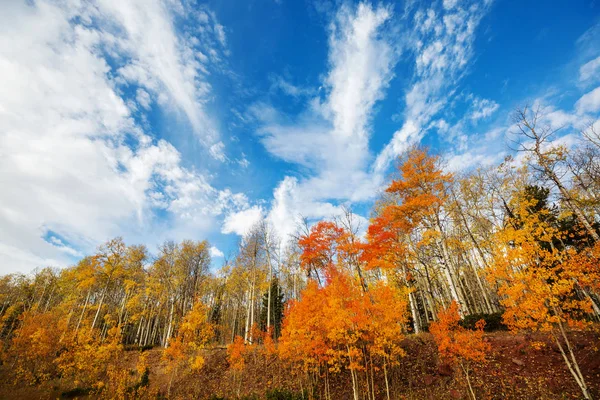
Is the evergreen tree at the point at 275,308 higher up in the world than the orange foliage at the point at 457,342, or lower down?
higher up

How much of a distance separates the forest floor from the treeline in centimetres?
61

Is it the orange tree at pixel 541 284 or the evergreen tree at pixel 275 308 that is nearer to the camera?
the orange tree at pixel 541 284

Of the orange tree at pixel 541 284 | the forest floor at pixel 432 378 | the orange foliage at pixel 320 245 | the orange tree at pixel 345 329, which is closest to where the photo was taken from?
the orange tree at pixel 541 284

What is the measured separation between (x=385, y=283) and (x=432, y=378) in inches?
281

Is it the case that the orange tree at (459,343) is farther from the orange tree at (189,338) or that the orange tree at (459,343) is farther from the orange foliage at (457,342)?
the orange tree at (189,338)

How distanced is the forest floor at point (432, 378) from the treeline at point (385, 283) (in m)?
0.61

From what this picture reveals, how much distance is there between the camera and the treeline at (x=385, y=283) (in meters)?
11.9

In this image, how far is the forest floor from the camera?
35.1 ft

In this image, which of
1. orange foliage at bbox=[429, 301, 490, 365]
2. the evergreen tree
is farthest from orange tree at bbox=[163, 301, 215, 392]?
orange foliage at bbox=[429, 301, 490, 365]

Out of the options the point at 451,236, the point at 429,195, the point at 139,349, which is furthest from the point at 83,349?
the point at 451,236

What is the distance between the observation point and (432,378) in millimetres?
13281

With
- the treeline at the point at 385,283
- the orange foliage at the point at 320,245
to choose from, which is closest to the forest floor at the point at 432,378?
the treeline at the point at 385,283

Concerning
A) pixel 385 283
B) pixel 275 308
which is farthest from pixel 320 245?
pixel 275 308

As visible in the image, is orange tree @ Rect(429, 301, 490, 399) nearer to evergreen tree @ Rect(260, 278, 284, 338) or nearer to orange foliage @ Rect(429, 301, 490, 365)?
orange foliage @ Rect(429, 301, 490, 365)
